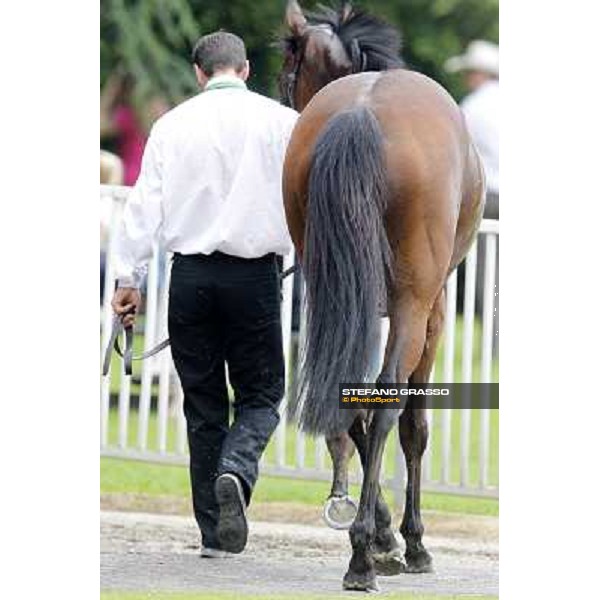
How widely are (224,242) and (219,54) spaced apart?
0.68 meters

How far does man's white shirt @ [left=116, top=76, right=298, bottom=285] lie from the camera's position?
7.43 metres

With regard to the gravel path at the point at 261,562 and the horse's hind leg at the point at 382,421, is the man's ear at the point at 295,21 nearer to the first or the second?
the horse's hind leg at the point at 382,421

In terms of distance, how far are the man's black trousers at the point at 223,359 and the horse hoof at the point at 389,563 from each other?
498mm

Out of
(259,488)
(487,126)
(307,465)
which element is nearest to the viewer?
(487,126)

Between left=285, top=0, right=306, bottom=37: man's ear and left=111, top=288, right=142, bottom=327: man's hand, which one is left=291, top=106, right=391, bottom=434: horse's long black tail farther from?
left=285, top=0, right=306, bottom=37: man's ear

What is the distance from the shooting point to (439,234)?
7.12 meters

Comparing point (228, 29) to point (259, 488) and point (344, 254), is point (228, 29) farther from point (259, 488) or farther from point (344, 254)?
point (344, 254)

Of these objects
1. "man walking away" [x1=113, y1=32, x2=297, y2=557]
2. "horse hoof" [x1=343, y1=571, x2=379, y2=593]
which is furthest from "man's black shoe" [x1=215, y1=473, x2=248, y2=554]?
"horse hoof" [x1=343, y1=571, x2=379, y2=593]

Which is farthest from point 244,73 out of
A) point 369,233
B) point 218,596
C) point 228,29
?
point 228,29

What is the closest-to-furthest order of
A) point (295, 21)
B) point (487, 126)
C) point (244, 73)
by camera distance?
point (244, 73) → point (295, 21) → point (487, 126)

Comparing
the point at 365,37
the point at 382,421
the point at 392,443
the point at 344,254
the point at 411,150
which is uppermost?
the point at 365,37

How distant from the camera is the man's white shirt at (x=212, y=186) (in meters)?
7.43

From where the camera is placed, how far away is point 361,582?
695 centimetres
